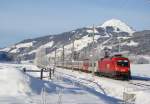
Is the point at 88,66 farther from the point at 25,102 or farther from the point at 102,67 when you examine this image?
the point at 25,102

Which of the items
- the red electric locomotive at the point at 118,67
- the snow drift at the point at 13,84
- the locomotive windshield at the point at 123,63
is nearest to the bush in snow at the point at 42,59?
the red electric locomotive at the point at 118,67

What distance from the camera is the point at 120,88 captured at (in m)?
43.9

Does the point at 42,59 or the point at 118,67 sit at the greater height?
the point at 42,59

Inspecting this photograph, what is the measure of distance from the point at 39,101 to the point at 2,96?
2.33m

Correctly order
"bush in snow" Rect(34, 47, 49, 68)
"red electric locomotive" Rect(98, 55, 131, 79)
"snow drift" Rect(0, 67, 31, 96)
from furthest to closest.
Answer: "bush in snow" Rect(34, 47, 49, 68) < "red electric locomotive" Rect(98, 55, 131, 79) < "snow drift" Rect(0, 67, 31, 96)

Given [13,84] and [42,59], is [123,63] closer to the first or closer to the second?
[13,84]

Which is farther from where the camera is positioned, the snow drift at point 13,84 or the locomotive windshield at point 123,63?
the locomotive windshield at point 123,63

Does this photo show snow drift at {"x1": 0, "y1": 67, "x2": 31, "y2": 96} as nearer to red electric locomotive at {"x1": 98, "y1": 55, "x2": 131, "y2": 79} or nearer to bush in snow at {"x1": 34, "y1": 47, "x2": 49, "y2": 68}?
red electric locomotive at {"x1": 98, "y1": 55, "x2": 131, "y2": 79}

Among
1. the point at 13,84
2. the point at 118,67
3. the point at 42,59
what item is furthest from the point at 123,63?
the point at 42,59

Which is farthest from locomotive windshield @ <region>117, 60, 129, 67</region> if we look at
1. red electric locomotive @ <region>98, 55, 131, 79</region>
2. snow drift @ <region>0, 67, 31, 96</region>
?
snow drift @ <region>0, 67, 31, 96</region>

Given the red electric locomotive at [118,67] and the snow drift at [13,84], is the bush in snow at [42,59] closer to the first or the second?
the red electric locomotive at [118,67]

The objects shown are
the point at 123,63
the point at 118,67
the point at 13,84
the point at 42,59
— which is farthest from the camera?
the point at 42,59

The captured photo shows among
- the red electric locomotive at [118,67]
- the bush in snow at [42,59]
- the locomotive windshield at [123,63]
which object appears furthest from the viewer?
the bush in snow at [42,59]

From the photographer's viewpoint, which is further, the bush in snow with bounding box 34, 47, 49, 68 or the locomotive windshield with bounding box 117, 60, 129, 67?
the bush in snow with bounding box 34, 47, 49, 68
